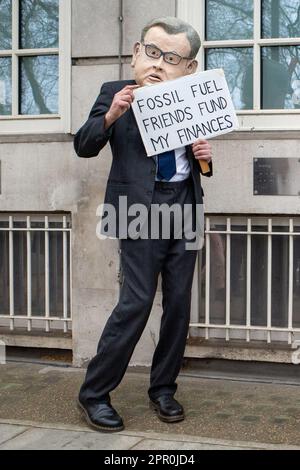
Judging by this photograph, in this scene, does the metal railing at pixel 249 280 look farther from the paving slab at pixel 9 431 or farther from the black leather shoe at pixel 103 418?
the paving slab at pixel 9 431

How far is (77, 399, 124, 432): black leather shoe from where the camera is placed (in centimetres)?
406

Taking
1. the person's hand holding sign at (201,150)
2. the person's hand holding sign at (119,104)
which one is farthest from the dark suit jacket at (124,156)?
the person's hand holding sign at (201,150)

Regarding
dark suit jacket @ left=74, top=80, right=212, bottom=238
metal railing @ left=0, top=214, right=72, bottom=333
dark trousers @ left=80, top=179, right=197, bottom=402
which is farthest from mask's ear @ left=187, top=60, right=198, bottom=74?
metal railing @ left=0, top=214, right=72, bottom=333

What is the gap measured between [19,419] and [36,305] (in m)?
1.53

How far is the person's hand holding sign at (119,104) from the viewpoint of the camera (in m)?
3.96

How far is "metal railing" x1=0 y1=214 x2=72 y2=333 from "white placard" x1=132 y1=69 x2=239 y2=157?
1.58 m

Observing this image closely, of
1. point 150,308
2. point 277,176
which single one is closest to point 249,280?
point 277,176

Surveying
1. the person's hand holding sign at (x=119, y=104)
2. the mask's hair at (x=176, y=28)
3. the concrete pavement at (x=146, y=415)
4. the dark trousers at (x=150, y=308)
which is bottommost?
the concrete pavement at (x=146, y=415)

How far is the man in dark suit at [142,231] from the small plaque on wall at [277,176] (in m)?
0.84

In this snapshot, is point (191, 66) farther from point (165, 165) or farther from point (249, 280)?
point (249, 280)

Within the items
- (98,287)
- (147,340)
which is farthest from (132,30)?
(147,340)

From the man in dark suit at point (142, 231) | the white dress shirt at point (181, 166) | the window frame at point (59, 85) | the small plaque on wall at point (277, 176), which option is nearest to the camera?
the man in dark suit at point (142, 231)

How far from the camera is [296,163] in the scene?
5.03 m

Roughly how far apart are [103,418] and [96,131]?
161 cm
